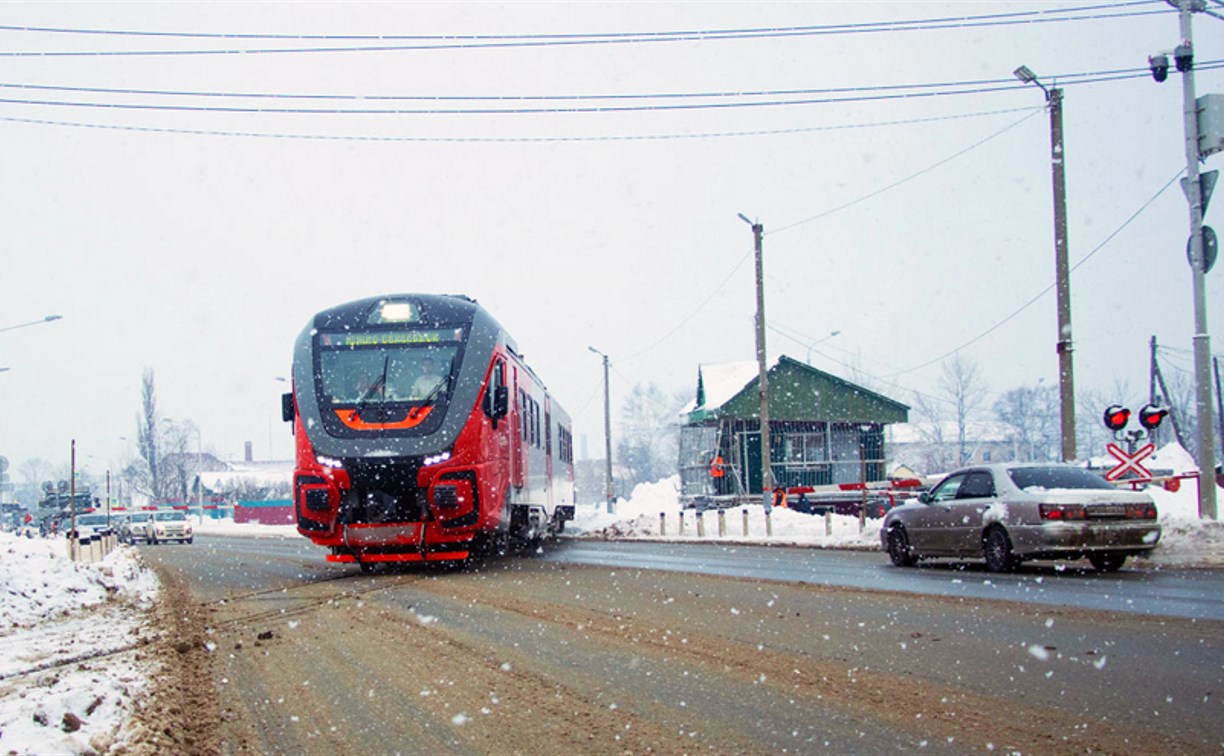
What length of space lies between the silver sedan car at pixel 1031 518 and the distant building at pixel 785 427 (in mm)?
30912

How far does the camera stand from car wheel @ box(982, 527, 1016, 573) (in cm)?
1438

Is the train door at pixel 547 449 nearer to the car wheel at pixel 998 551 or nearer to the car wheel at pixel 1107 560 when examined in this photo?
the car wheel at pixel 998 551

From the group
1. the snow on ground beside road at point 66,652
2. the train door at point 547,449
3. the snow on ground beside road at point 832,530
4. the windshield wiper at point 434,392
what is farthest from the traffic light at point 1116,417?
the snow on ground beside road at point 66,652

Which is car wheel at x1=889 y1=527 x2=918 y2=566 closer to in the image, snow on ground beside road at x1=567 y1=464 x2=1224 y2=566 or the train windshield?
snow on ground beside road at x1=567 y1=464 x2=1224 y2=566

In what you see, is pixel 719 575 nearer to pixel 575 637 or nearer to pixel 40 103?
pixel 575 637

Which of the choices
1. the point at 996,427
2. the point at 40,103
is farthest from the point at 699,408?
the point at 996,427

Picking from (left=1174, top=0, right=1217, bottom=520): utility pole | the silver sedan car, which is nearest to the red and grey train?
the silver sedan car

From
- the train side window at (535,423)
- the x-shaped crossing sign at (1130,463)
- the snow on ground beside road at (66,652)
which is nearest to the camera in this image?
the snow on ground beside road at (66,652)

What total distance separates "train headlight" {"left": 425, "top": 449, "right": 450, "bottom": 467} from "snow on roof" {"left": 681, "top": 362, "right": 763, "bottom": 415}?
32.2 metres

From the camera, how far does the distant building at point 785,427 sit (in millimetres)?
48312

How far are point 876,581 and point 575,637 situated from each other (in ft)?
19.3

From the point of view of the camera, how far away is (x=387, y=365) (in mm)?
16281

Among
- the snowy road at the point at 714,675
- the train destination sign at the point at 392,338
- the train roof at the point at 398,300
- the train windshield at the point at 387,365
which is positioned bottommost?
the snowy road at the point at 714,675

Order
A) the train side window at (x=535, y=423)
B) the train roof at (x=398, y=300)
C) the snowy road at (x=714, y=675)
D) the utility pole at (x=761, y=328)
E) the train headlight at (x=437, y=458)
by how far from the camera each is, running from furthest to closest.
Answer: the utility pole at (x=761, y=328) → the train side window at (x=535, y=423) → the train roof at (x=398, y=300) → the train headlight at (x=437, y=458) → the snowy road at (x=714, y=675)
